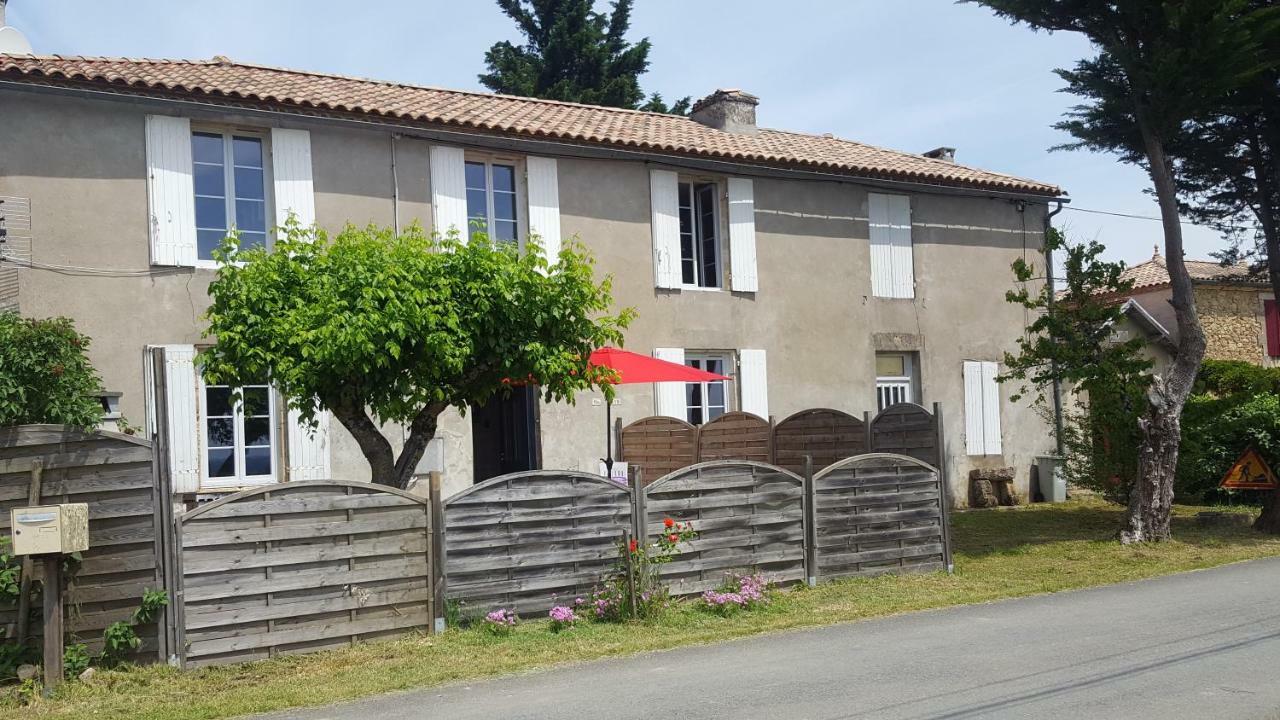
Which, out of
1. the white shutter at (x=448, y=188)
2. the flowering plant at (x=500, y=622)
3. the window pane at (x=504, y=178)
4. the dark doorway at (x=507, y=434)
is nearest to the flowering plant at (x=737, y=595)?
the flowering plant at (x=500, y=622)

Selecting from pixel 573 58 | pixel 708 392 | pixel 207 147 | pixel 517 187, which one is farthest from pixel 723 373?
pixel 573 58

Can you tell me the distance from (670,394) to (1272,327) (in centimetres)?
2077

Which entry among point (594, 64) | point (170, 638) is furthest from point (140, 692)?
point (594, 64)

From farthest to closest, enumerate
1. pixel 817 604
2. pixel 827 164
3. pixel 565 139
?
pixel 827 164, pixel 565 139, pixel 817 604

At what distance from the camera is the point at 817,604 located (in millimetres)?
9102

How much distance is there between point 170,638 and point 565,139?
8.77 metres

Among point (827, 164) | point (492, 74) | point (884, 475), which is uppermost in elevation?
point (492, 74)

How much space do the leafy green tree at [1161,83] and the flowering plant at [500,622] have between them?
7934 mm

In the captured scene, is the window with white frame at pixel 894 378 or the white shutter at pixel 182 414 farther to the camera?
the window with white frame at pixel 894 378

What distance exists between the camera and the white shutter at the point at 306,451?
40.4 ft

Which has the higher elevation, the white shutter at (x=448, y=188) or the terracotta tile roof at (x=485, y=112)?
the terracotta tile roof at (x=485, y=112)

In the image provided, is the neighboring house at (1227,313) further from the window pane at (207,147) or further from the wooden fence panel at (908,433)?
the window pane at (207,147)

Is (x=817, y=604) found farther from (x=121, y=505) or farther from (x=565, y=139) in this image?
(x=565, y=139)

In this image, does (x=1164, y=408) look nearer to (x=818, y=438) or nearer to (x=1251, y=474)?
(x=1251, y=474)
